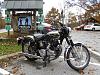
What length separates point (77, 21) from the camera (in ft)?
255

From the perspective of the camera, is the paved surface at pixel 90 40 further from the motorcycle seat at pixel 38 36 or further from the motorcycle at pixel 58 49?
the motorcycle seat at pixel 38 36

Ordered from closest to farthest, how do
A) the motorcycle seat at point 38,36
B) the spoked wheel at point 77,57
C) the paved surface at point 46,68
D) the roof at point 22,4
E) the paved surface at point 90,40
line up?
1. the paved surface at point 46,68
2. the spoked wheel at point 77,57
3. the motorcycle seat at point 38,36
4. the paved surface at point 90,40
5. the roof at point 22,4

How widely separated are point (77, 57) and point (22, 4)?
1031 cm

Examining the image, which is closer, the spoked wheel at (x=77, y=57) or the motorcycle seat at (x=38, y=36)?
the spoked wheel at (x=77, y=57)

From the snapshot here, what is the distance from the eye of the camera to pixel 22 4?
17.9m

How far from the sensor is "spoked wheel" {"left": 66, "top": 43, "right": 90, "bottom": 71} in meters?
8.06

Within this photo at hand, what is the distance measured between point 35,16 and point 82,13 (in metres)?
47.4

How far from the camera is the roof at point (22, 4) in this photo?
1761 centimetres

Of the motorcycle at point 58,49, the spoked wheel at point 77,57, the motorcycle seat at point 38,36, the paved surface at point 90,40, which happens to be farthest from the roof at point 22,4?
the spoked wheel at point 77,57

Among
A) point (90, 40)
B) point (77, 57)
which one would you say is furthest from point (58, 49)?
point (90, 40)

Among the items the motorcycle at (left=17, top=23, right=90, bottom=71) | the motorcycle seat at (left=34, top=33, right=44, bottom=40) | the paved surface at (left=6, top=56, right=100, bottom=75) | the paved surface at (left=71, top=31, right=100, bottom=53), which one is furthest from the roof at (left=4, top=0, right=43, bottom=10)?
the motorcycle at (left=17, top=23, right=90, bottom=71)

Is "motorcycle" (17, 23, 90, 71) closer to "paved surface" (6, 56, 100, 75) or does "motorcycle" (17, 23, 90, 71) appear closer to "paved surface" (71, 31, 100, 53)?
"paved surface" (6, 56, 100, 75)

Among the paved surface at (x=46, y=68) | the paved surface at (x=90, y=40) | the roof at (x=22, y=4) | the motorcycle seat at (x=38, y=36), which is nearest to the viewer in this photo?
the paved surface at (x=46, y=68)

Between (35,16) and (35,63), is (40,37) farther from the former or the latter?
(35,16)
